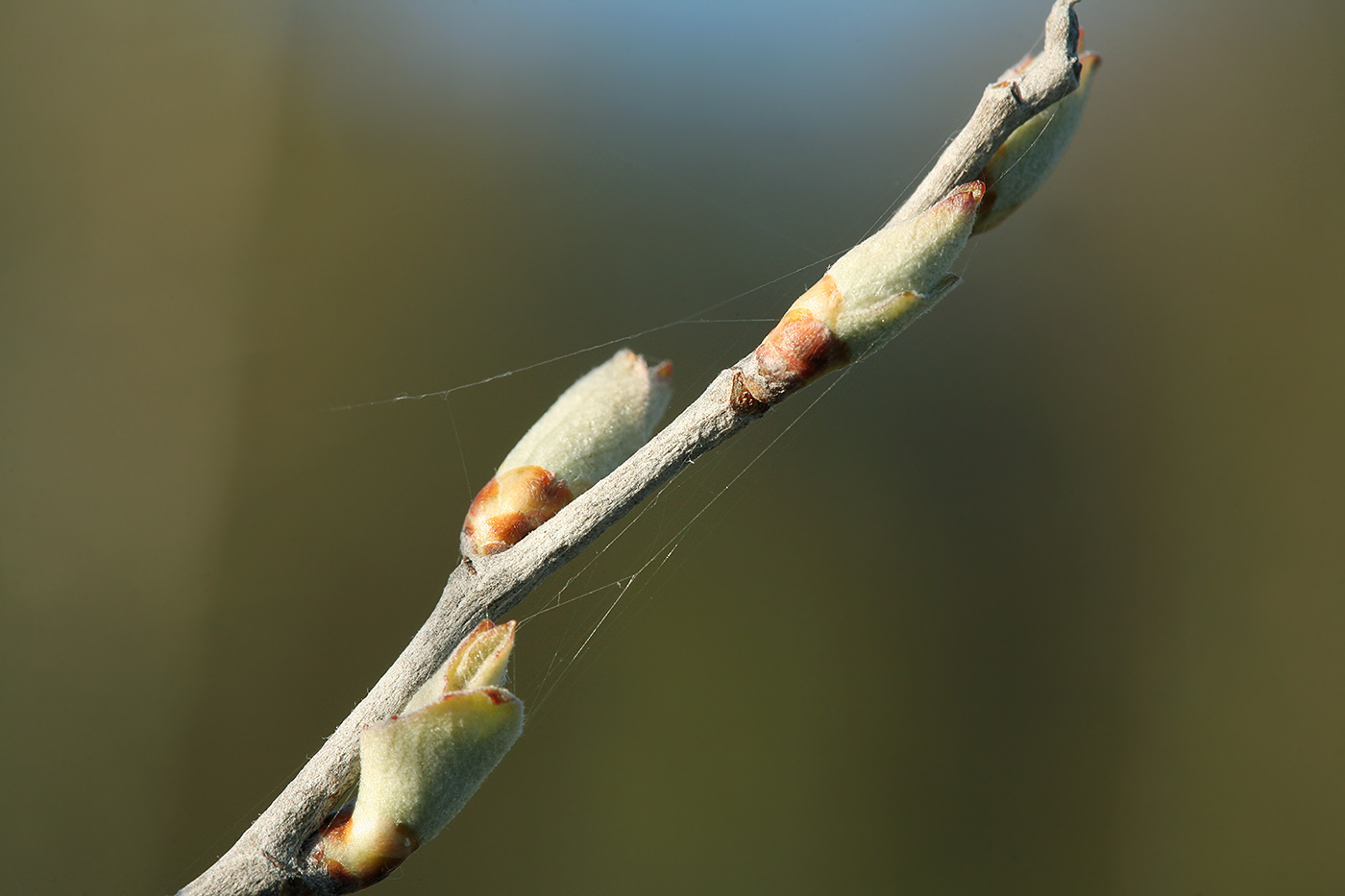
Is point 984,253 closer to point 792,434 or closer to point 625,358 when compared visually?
point 792,434

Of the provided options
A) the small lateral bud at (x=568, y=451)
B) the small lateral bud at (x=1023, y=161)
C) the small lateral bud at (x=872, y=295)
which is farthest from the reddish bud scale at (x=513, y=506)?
the small lateral bud at (x=1023, y=161)

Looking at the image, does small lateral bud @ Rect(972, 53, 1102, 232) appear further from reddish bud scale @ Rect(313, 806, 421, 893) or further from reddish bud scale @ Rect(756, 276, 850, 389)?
reddish bud scale @ Rect(313, 806, 421, 893)

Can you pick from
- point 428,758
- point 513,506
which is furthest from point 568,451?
point 428,758

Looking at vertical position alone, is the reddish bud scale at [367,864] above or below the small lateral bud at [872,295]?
below

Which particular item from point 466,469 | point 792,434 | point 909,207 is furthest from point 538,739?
point 909,207

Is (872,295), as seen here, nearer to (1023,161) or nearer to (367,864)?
(1023,161)

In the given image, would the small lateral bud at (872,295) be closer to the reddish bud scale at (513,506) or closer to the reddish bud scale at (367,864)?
the reddish bud scale at (513,506)
